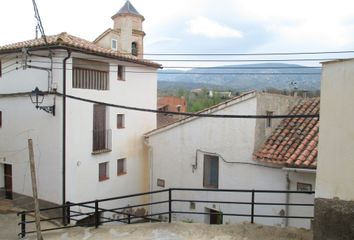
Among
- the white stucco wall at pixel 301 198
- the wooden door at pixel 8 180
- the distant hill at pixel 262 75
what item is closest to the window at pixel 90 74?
the distant hill at pixel 262 75

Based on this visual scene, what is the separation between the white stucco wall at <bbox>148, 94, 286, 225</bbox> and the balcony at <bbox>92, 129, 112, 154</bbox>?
2.19m

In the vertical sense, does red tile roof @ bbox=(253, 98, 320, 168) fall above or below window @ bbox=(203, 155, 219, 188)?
above

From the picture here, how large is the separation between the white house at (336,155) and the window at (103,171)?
11.9 m

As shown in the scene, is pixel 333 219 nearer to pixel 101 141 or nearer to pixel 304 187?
pixel 304 187

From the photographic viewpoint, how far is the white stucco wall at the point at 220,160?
1320cm

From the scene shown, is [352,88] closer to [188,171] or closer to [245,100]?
[245,100]

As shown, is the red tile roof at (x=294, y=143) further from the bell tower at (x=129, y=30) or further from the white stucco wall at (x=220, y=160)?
the bell tower at (x=129, y=30)

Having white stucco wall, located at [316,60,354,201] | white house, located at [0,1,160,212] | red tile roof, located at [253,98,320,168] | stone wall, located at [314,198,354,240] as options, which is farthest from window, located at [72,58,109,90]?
stone wall, located at [314,198,354,240]

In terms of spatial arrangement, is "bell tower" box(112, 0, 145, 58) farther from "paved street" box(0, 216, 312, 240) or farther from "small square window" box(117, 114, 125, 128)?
"paved street" box(0, 216, 312, 240)

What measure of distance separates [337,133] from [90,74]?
11.8 metres

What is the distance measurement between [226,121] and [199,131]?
4.68 feet

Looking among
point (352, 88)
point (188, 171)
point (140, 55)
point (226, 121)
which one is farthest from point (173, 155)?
point (352, 88)

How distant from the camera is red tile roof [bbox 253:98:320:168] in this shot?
38.1ft

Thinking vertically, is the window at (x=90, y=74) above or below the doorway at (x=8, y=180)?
above
